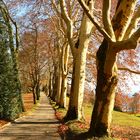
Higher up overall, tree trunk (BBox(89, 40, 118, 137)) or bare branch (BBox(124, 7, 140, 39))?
bare branch (BBox(124, 7, 140, 39))

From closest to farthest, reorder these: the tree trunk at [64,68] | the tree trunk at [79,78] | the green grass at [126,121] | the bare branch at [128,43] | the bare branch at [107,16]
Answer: the bare branch at [128,43]
the bare branch at [107,16]
the tree trunk at [79,78]
the green grass at [126,121]
the tree trunk at [64,68]

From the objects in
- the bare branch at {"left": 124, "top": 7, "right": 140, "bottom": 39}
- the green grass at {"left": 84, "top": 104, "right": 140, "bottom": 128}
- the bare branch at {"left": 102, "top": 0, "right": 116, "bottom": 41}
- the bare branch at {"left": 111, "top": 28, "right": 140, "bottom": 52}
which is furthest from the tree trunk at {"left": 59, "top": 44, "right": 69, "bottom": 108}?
the bare branch at {"left": 111, "top": 28, "right": 140, "bottom": 52}

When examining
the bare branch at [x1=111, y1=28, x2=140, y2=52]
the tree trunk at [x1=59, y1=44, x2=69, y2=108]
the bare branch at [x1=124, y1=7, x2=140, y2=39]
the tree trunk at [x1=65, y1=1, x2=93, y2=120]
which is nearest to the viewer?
the bare branch at [x1=111, y1=28, x2=140, y2=52]

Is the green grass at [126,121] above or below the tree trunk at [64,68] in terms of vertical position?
below

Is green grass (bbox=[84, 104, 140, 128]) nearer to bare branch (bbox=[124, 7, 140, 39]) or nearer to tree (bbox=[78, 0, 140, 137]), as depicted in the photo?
tree (bbox=[78, 0, 140, 137])

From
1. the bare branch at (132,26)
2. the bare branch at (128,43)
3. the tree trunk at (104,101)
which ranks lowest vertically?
the tree trunk at (104,101)

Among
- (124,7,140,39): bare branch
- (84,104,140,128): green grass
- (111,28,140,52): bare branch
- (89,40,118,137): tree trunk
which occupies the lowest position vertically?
(84,104,140,128): green grass

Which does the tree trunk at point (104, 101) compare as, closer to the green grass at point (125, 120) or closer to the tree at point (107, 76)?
the tree at point (107, 76)

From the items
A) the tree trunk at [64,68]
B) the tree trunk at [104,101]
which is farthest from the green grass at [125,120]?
the tree trunk at [104,101]

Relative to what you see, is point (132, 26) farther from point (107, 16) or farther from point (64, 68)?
point (64, 68)

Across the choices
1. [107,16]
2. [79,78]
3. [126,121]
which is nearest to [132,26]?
[107,16]

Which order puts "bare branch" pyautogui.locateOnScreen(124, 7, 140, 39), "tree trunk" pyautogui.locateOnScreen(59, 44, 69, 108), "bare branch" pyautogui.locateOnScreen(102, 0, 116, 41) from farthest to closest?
"tree trunk" pyautogui.locateOnScreen(59, 44, 69, 108), "bare branch" pyautogui.locateOnScreen(124, 7, 140, 39), "bare branch" pyautogui.locateOnScreen(102, 0, 116, 41)

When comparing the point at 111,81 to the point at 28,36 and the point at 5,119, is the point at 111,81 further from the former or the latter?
the point at 28,36

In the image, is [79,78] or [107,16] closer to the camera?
[107,16]
